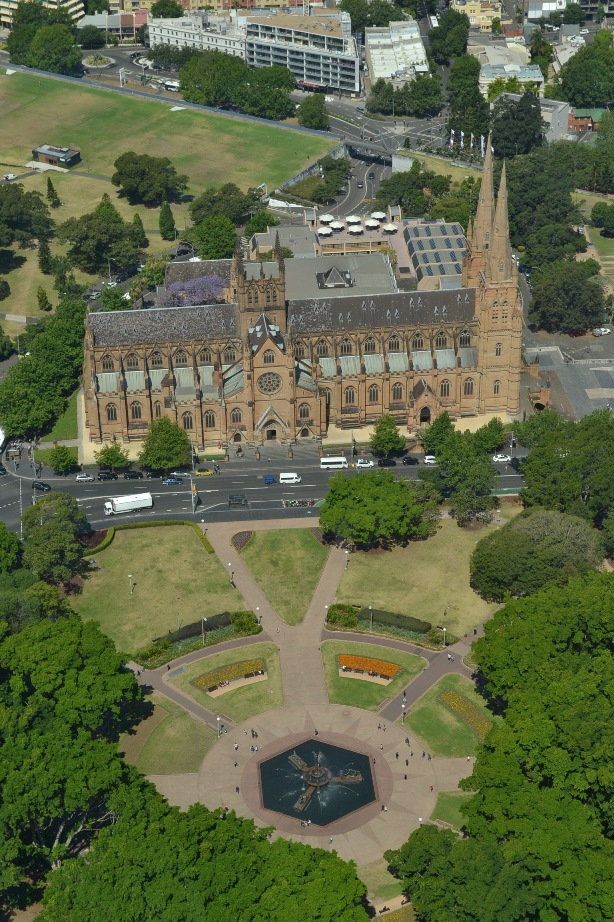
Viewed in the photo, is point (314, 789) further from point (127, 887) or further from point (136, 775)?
point (127, 887)

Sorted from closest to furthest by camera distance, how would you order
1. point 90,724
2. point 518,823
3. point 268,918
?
1. point 268,918
2. point 518,823
3. point 90,724

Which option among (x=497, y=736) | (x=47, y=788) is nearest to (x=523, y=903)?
(x=497, y=736)

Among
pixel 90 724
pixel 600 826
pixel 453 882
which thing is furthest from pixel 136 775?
pixel 600 826

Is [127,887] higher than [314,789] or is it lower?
higher

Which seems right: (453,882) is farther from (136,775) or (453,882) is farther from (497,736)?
(136,775)

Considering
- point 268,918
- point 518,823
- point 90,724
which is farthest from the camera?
point 90,724

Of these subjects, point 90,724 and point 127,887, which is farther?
point 90,724
